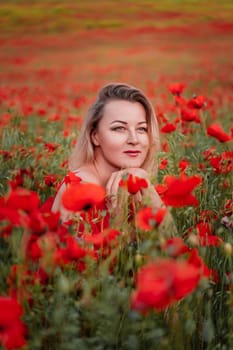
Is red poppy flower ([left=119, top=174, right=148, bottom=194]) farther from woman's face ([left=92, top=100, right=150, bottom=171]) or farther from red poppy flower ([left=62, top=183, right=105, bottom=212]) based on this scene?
woman's face ([left=92, top=100, right=150, bottom=171])

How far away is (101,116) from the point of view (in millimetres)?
1852

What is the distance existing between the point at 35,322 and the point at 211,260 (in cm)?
57

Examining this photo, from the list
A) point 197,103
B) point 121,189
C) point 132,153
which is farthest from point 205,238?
point 197,103

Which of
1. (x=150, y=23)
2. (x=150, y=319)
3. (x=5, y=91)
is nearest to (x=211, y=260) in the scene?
(x=150, y=319)

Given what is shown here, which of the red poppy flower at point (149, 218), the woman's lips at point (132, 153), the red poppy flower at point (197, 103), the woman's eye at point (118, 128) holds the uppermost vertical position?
the red poppy flower at point (197, 103)

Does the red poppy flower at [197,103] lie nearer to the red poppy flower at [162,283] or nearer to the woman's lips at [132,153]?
the woman's lips at [132,153]

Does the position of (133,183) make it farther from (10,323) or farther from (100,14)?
(100,14)

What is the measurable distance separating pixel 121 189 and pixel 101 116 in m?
0.60

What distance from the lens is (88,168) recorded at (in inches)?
71.6

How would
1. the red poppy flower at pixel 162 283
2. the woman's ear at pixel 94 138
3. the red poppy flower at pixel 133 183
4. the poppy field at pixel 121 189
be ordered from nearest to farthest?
the red poppy flower at pixel 162 283, the poppy field at pixel 121 189, the red poppy flower at pixel 133 183, the woman's ear at pixel 94 138

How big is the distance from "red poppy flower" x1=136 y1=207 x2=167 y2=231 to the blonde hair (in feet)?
2.77

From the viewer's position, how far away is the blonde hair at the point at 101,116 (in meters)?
1.87

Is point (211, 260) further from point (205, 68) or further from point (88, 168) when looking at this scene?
point (205, 68)

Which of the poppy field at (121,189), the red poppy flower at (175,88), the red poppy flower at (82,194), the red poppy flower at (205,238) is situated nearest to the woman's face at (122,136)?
the poppy field at (121,189)
